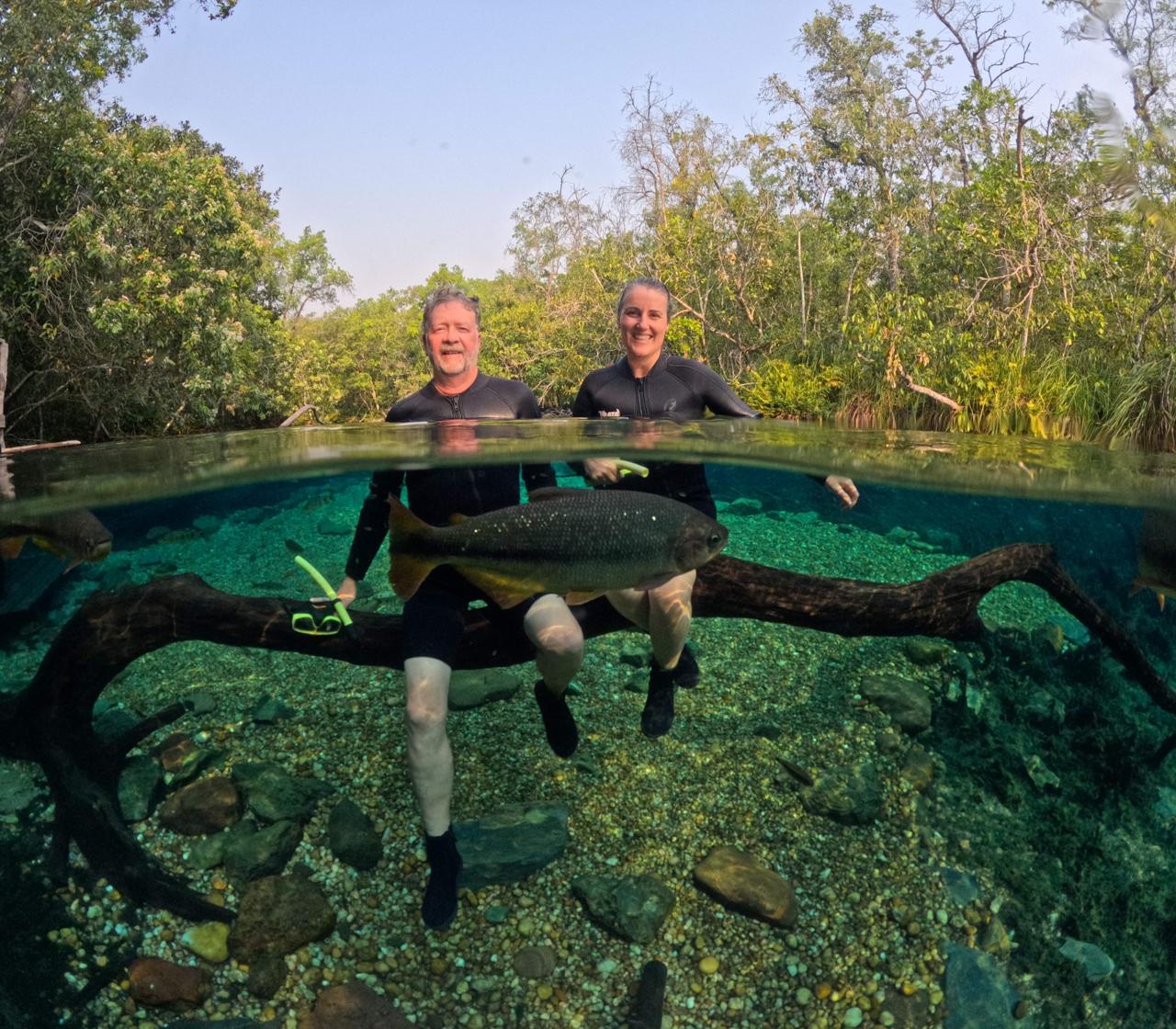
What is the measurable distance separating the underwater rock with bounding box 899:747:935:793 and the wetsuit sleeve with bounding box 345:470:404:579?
5.16m

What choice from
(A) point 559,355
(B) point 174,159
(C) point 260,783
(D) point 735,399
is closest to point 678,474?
(D) point 735,399

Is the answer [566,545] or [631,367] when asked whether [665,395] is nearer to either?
[631,367]

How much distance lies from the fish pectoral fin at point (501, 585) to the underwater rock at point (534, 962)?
2913 mm

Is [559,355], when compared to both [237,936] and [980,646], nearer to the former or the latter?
[980,646]

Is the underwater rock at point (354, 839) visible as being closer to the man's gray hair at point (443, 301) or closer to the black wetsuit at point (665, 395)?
the black wetsuit at point (665, 395)

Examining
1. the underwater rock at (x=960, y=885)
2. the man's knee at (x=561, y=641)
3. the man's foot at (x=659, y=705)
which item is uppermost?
the man's knee at (x=561, y=641)

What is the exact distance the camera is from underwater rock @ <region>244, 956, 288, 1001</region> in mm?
5418

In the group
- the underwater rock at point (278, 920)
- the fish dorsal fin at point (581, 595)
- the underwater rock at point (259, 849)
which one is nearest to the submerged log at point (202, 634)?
the underwater rock at point (278, 920)

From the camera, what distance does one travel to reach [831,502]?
1343cm

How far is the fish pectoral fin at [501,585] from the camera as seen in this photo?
4422 millimetres

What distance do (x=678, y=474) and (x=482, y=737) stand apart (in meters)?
3.17

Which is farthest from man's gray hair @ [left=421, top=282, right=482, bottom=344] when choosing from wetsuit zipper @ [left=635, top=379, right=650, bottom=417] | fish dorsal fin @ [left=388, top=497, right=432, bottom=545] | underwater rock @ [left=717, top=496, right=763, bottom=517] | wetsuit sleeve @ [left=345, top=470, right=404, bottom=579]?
underwater rock @ [left=717, top=496, right=763, bottom=517]

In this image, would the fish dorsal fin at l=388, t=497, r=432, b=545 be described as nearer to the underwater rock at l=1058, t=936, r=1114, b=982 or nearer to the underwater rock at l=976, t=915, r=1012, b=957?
the underwater rock at l=976, t=915, r=1012, b=957

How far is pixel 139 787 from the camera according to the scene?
651cm
